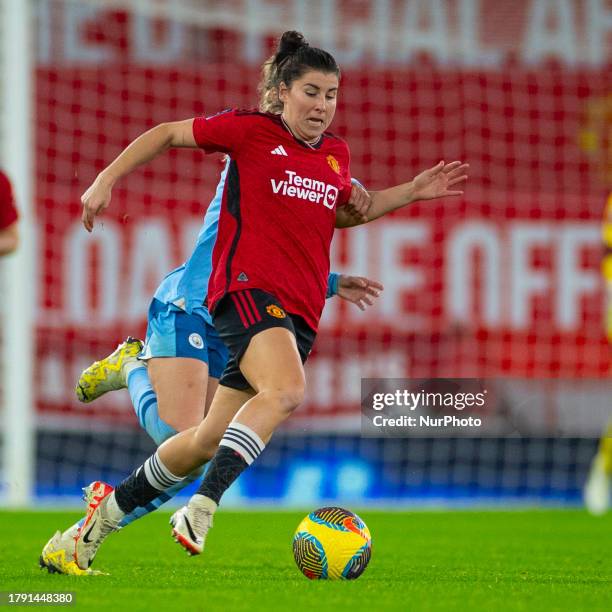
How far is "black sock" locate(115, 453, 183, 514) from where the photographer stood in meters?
4.49

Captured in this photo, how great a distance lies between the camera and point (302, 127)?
184 inches

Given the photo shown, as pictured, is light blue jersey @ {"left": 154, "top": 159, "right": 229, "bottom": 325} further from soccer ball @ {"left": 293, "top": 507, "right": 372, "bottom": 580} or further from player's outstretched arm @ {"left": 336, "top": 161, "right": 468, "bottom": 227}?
soccer ball @ {"left": 293, "top": 507, "right": 372, "bottom": 580}

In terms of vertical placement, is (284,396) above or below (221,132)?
below

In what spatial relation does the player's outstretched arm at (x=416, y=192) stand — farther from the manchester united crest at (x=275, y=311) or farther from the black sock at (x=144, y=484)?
the black sock at (x=144, y=484)

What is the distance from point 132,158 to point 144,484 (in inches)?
40.9

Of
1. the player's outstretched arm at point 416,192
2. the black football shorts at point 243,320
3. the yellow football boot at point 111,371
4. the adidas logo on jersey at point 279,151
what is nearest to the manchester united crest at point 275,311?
the black football shorts at point 243,320

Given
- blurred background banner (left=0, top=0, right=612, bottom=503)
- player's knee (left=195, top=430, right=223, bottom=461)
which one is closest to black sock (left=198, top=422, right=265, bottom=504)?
player's knee (left=195, top=430, right=223, bottom=461)

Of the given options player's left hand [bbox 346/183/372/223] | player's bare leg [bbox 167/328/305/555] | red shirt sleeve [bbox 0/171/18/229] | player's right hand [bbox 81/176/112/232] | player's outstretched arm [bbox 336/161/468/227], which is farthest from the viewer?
red shirt sleeve [bbox 0/171/18/229]

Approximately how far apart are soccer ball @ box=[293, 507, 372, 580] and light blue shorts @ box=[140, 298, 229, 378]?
988 millimetres

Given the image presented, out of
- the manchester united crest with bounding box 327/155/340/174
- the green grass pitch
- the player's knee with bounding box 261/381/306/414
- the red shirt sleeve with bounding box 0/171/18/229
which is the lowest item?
the green grass pitch

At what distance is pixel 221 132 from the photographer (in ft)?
15.1

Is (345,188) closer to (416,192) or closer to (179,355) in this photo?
(416,192)

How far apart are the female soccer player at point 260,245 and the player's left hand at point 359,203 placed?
0.28 ft

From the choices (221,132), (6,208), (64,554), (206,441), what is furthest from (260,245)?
(6,208)
